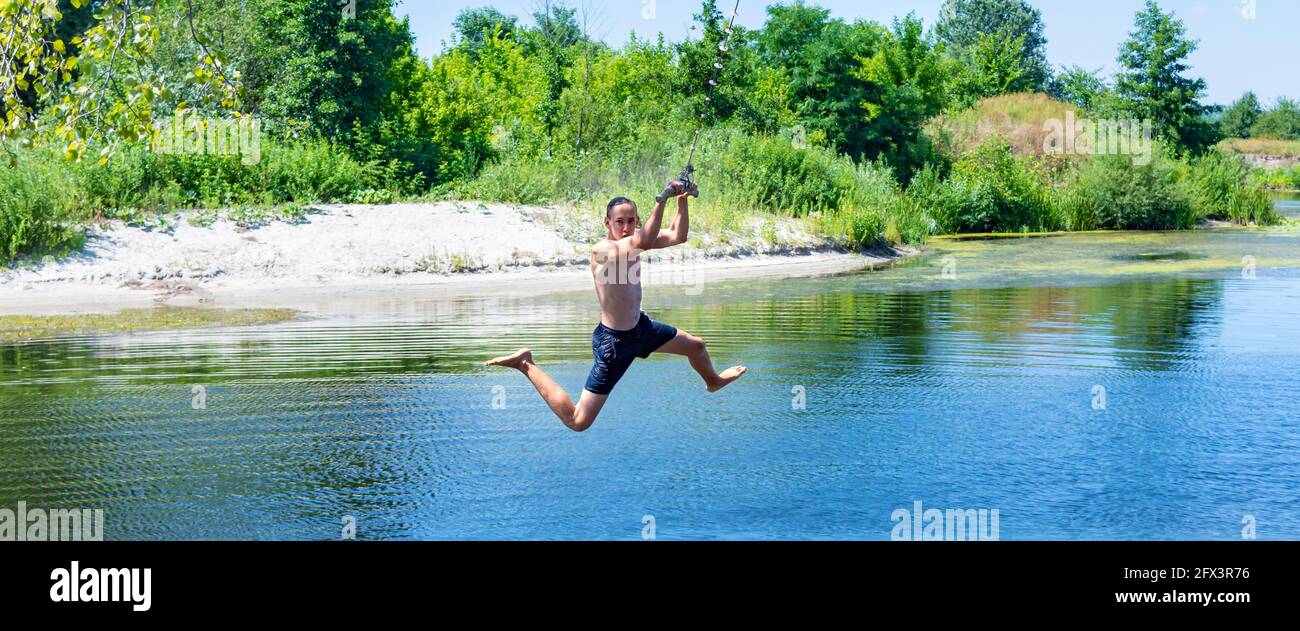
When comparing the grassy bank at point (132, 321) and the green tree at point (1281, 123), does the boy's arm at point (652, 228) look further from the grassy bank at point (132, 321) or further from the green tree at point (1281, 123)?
the green tree at point (1281, 123)

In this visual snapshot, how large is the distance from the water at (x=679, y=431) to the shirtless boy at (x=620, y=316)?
2.05 feet

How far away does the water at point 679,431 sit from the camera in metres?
8.22

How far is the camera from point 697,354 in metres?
9.52

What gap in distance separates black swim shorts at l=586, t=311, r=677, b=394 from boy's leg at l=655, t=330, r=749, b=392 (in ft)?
0.59

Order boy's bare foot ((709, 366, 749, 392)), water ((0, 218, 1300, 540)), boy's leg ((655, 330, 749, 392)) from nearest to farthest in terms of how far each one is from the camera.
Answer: water ((0, 218, 1300, 540))
boy's leg ((655, 330, 749, 392))
boy's bare foot ((709, 366, 749, 392))

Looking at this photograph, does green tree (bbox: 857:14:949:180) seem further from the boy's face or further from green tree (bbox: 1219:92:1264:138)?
green tree (bbox: 1219:92:1264:138)

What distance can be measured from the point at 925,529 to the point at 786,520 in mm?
859

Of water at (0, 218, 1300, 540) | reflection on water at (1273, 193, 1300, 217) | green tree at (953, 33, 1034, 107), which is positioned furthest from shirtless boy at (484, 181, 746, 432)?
green tree at (953, 33, 1034, 107)

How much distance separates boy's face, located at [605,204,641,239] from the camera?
872 centimetres

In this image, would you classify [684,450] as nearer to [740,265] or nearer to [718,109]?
[740,265]

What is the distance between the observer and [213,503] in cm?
846

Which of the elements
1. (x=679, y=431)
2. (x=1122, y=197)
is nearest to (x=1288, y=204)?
(x=1122, y=197)

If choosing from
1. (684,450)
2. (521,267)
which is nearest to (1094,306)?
(521,267)

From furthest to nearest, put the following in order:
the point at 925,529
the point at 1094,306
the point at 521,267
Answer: the point at 521,267 < the point at 1094,306 < the point at 925,529
